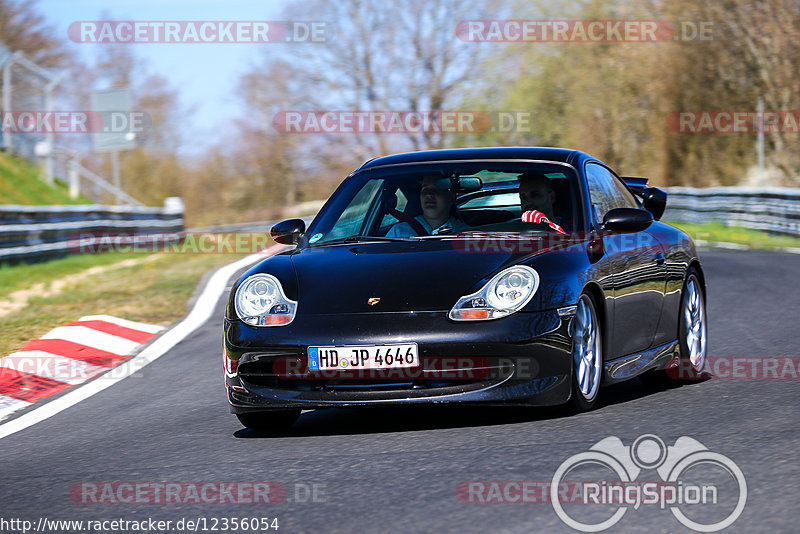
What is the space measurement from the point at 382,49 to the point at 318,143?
465 centimetres

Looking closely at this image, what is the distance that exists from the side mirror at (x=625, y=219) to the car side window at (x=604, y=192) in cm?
13

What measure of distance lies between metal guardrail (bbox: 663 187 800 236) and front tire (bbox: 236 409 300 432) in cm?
1746

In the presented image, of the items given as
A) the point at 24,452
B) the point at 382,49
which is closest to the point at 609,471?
the point at 24,452

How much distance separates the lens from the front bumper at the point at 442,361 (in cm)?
556

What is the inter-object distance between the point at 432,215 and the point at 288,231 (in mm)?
866

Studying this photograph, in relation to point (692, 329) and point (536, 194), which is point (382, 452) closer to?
Answer: point (536, 194)

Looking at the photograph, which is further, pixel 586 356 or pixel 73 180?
pixel 73 180

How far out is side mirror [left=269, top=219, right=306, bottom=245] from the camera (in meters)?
7.11

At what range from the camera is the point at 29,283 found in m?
17.0

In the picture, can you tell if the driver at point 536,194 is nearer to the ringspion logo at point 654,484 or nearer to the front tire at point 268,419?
the front tire at point 268,419

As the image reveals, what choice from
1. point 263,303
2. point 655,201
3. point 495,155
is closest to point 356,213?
point 495,155

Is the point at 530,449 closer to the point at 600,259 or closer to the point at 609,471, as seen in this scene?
the point at 609,471

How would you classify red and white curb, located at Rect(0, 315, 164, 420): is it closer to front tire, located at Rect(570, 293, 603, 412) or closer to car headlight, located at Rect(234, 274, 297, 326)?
car headlight, located at Rect(234, 274, 297, 326)

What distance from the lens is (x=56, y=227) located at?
2125 cm
